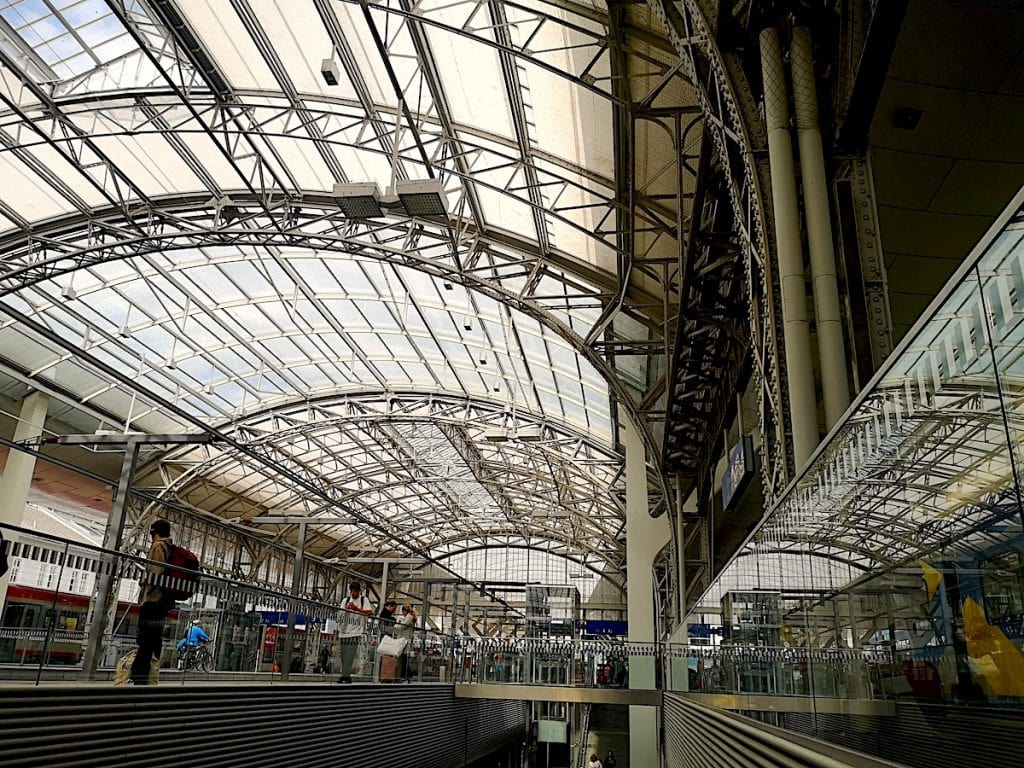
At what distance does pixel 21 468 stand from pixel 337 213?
1489cm

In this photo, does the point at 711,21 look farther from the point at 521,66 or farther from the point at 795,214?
the point at 521,66

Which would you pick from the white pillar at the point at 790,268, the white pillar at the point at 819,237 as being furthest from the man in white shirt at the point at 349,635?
the white pillar at the point at 819,237

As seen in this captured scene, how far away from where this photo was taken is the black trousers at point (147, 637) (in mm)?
9070

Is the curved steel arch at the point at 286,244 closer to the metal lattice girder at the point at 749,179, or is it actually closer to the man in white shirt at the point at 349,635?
the man in white shirt at the point at 349,635

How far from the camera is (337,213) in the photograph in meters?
22.8

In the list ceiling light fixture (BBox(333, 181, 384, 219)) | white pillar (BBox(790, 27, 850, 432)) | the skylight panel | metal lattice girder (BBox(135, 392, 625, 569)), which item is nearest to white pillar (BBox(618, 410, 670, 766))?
metal lattice girder (BBox(135, 392, 625, 569))

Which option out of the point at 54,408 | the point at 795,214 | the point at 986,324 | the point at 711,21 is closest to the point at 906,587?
the point at 986,324

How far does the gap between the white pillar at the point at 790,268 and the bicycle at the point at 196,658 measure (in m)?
7.42

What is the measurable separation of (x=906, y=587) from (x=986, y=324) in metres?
1.14

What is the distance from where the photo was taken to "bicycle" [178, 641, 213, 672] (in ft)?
32.7

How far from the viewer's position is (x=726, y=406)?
20.6 meters

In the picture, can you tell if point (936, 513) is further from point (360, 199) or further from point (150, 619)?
point (360, 199)

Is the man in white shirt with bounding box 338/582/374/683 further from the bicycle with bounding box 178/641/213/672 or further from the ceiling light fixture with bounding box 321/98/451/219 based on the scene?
the ceiling light fixture with bounding box 321/98/451/219

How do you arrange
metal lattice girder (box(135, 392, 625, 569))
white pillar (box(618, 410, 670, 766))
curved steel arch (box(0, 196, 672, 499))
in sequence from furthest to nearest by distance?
metal lattice girder (box(135, 392, 625, 569)), white pillar (box(618, 410, 670, 766)), curved steel arch (box(0, 196, 672, 499))
